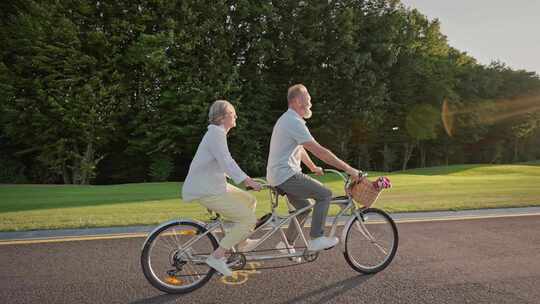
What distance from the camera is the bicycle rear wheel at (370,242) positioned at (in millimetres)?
4844

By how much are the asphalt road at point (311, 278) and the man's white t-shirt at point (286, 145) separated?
126cm

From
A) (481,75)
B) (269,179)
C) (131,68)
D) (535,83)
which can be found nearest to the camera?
(269,179)

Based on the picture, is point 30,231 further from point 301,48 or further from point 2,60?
point 301,48

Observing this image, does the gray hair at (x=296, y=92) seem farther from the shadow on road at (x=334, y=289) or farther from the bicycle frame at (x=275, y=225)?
the shadow on road at (x=334, y=289)

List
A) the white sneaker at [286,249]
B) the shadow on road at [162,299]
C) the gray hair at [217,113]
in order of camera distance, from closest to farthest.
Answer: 1. the shadow on road at [162,299]
2. the gray hair at [217,113]
3. the white sneaker at [286,249]

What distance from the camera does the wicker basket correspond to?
4.62m

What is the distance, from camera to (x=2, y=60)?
23859 mm

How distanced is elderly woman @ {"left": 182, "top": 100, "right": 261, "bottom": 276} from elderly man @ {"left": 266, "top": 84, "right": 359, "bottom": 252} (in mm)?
515

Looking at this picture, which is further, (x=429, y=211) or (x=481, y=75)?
(x=481, y=75)

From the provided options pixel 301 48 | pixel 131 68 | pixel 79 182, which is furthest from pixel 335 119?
pixel 79 182

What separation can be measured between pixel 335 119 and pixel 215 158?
30.1m

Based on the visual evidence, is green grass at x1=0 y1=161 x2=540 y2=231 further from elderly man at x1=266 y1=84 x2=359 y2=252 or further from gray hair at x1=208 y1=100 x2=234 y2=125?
gray hair at x1=208 y1=100 x2=234 y2=125

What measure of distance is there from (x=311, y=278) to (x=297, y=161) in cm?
140

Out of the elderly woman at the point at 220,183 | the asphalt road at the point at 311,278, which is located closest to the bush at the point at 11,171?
the asphalt road at the point at 311,278
